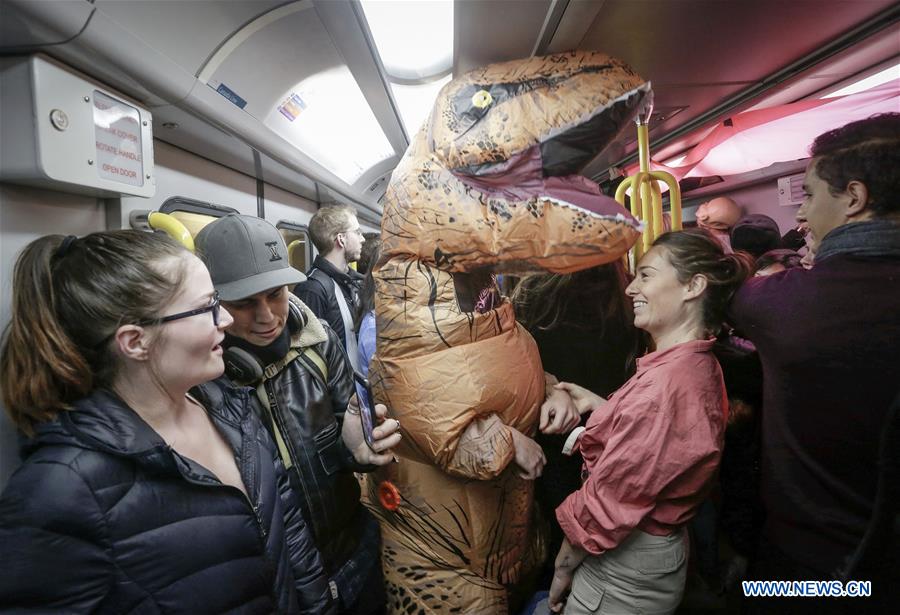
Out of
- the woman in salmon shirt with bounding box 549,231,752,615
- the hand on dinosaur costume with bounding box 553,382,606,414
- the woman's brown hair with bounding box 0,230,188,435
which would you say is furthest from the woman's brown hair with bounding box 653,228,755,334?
the woman's brown hair with bounding box 0,230,188,435

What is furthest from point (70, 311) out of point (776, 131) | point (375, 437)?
point (776, 131)

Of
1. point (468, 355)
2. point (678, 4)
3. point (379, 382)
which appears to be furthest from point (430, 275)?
point (678, 4)

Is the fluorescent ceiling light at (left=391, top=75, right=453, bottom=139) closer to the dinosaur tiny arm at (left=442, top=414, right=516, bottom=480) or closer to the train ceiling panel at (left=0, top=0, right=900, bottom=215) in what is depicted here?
the train ceiling panel at (left=0, top=0, right=900, bottom=215)

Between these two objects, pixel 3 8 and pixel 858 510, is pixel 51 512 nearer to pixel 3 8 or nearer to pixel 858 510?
pixel 3 8

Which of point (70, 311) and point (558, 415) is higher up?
point (70, 311)

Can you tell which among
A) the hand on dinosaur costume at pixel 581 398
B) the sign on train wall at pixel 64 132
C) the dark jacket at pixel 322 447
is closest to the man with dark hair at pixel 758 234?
the hand on dinosaur costume at pixel 581 398

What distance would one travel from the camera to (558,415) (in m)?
1.35

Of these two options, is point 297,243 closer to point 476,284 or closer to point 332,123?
point 332,123

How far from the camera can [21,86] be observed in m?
0.93

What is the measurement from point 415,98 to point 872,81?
1857mm

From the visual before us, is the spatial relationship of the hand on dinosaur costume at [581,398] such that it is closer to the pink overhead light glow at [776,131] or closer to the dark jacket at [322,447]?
the dark jacket at [322,447]

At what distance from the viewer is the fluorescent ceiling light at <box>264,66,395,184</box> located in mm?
2248

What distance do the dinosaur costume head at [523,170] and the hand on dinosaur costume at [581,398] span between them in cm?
A: 47

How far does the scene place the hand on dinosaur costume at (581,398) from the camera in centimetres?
144
